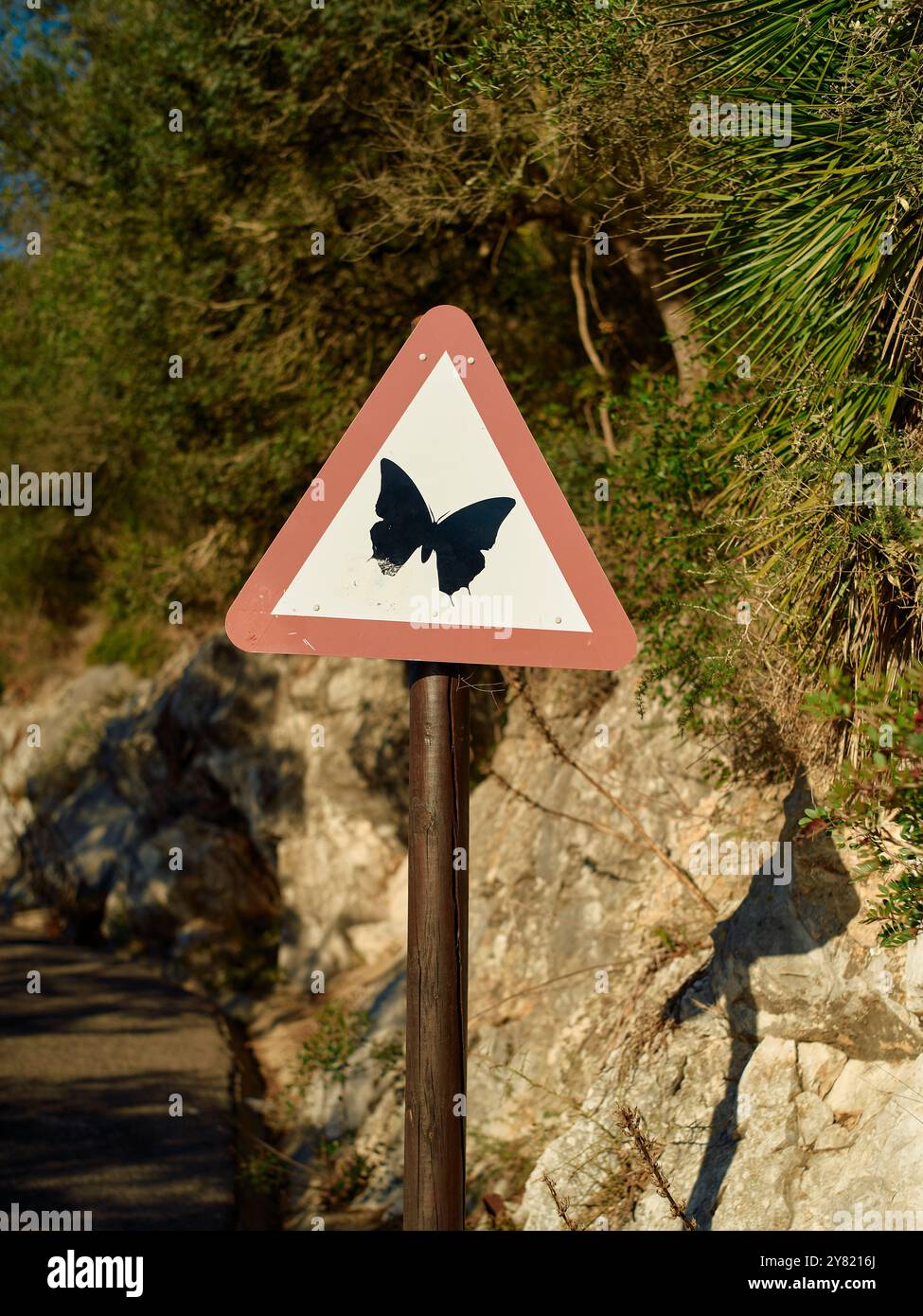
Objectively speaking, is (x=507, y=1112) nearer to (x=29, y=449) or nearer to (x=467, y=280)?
(x=467, y=280)

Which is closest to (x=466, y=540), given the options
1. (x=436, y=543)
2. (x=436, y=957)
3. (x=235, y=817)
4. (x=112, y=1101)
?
(x=436, y=543)

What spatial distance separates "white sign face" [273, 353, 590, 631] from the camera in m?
2.39

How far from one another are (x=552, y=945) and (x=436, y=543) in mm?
4516

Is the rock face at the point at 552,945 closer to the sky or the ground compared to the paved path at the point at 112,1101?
closer to the sky

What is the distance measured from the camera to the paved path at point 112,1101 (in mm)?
5613

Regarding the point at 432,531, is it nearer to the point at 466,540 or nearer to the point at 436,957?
the point at 466,540

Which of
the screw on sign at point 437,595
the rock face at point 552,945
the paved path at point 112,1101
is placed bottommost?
the paved path at point 112,1101

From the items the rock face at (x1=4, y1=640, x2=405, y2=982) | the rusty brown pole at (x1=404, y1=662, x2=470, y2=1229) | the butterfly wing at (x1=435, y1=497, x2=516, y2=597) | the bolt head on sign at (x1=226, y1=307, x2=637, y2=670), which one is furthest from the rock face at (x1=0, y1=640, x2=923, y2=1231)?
the butterfly wing at (x1=435, y1=497, x2=516, y2=597)

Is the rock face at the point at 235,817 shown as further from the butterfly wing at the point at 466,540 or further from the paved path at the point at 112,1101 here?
the butterfly wing at the point at 466,540

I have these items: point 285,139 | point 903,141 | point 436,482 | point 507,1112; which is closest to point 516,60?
→ point 903,141

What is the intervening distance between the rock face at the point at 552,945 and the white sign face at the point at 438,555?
6.78ft

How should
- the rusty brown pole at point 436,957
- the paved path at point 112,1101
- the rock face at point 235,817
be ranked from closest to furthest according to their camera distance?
1. the rusty brown pole at point 436,957
2. the paved path at point 112,1101
3. the rock face at point 235,817

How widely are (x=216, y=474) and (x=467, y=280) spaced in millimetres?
2591

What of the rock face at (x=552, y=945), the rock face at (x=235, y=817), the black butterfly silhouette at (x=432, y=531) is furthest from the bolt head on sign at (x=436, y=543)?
the rock face at (x=235, y=817)
